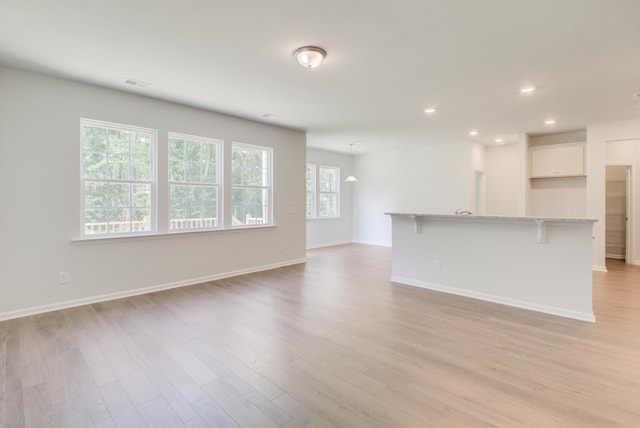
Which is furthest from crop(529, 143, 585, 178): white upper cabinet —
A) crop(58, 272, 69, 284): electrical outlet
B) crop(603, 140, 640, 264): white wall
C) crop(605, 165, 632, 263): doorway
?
crop(58, 272, 69, 284): electrical outlet

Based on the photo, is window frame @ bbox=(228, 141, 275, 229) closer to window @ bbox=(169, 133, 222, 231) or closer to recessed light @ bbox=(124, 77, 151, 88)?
window @ bbox=(169, 133, 222, 231)

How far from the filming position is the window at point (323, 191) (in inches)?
337

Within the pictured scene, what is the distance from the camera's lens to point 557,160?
6.45m

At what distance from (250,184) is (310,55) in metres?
3.16

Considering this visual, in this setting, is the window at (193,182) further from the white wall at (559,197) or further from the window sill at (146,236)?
the white wall at (559,197)

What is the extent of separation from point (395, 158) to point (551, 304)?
5915 millimetres

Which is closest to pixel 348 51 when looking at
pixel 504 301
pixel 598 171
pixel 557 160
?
pixel 504 301

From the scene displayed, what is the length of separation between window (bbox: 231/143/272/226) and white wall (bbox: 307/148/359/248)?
2.59m

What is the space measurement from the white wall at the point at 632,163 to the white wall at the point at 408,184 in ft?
8.14

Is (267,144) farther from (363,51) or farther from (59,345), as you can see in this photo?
(59,345)

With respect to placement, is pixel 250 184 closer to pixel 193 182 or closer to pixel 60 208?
pixel 193 182

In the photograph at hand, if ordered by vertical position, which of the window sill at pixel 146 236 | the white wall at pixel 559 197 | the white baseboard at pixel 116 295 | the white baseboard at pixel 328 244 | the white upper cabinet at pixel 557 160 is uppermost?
the white upper cabinet at pixel 557 160

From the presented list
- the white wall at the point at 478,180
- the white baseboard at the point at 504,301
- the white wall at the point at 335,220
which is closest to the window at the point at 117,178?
the white baseboard at the point at 504,301

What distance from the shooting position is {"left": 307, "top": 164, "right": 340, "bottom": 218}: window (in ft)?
28.1
